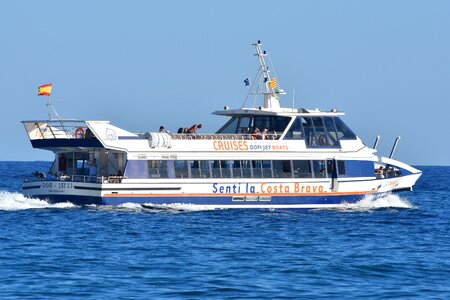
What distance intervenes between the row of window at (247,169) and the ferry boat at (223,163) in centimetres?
4

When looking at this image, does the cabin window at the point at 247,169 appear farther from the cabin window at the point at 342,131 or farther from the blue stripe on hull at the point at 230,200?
the cabin window at the point at 342,131

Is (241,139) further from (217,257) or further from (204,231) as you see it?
(217,257)

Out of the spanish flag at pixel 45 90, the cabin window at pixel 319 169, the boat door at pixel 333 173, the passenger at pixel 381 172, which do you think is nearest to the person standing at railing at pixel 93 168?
the spanish flag at pixel 45 90

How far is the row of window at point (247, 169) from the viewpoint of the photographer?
48.0 meters

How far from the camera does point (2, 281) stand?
2939 cm

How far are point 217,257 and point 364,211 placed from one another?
58.7 feet

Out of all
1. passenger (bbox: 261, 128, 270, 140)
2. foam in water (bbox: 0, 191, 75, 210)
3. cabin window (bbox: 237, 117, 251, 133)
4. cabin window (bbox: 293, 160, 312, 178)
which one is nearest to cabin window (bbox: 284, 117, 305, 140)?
passenger (bbox: 261, 128, 270, 140)

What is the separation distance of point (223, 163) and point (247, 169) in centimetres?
118

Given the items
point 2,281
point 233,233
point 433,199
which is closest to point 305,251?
point 233,233

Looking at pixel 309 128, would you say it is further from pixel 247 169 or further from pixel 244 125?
pixel 247 169

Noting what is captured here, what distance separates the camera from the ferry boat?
47.5 m

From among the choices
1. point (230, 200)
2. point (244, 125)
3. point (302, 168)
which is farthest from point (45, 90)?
point (302, 168)

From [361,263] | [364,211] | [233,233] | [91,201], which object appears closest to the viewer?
[361,263]

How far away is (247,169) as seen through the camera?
163 feet
